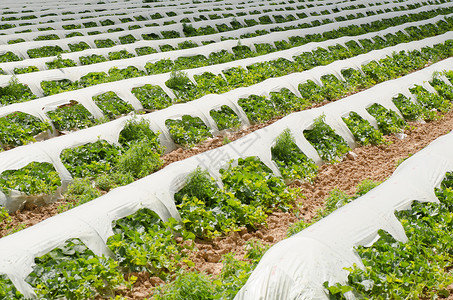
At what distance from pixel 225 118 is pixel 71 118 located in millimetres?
2798

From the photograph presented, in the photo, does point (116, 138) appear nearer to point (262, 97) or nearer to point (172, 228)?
point (172, 228)

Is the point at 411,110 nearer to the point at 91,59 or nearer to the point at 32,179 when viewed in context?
the point at 32,179

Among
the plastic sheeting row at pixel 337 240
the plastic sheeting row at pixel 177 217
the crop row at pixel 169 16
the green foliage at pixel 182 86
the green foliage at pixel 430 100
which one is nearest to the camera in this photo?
the plastic sheeting row at pixel 337 240

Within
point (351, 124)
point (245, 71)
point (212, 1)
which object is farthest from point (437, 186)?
point (212, 1)

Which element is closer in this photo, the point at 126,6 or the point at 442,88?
the point at 442,88

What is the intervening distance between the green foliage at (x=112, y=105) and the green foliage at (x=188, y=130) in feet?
4.16

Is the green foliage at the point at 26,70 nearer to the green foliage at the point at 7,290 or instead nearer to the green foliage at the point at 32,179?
the green foliage at the point at 32,179

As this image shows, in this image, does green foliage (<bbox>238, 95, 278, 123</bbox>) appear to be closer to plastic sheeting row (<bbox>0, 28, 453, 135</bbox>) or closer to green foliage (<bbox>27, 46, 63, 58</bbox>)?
plastic sheeting row (<bbox>0, 28, 453, 135</bbox>)

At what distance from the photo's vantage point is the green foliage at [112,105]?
32.7ft

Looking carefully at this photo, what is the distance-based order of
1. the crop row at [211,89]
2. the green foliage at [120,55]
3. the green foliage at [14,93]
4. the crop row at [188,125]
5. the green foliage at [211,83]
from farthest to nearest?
the green foliage at [120,55]
the green foliage at [211,83]
the green foliage at [14,93]
the crop row at [211,89]
the crop row at [188,125]

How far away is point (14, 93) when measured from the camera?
10484 mm

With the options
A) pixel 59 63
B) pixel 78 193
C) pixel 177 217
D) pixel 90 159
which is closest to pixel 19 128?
pixel 90 159

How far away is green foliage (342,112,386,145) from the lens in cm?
935

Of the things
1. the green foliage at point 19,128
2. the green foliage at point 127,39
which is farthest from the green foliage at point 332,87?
the green foliage at point 127,39
